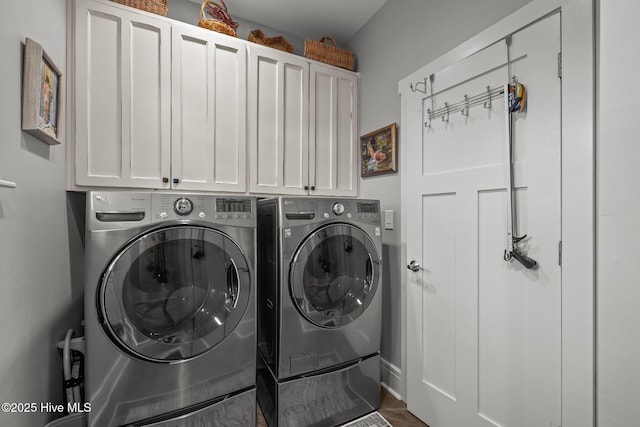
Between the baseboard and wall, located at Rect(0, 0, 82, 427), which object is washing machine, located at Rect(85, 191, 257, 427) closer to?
wall, located at Rect(0, 0, 82, 427)

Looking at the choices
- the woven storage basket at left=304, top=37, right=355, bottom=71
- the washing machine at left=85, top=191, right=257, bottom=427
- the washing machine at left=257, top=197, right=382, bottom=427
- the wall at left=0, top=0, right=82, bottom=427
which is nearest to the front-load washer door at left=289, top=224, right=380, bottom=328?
the washing machine at left=257, top=197, right=382, bottom=427

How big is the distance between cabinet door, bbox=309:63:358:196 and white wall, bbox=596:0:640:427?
1.58 metres

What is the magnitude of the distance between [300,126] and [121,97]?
1118 millimetres

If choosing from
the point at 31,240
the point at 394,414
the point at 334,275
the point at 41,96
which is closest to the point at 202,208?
the point at 31,240

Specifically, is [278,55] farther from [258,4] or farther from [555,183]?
[555,183]

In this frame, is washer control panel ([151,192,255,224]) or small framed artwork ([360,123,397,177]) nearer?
washer control panel ([151,192,255,224])

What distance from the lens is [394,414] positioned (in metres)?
1.79

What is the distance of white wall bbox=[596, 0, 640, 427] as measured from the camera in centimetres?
80

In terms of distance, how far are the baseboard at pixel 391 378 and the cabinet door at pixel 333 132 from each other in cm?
133

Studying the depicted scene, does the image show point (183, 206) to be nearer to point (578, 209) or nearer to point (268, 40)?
point (268, 40)

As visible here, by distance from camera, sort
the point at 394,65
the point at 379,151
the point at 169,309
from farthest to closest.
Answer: the point at 379,151, the point at 394,65, the point at 169,309

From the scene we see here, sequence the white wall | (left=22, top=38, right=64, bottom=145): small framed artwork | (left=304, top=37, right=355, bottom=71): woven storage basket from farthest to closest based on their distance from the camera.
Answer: (left=304, top=37, right=355, bottom=71): woven storage basket < (left=22, top=38, right=64, bottom=145): small framed artwork < the white wall

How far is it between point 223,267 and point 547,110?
1.62 m

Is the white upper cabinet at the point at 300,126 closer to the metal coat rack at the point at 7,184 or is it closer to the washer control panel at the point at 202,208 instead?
the washer control panel at the point at 202,208
